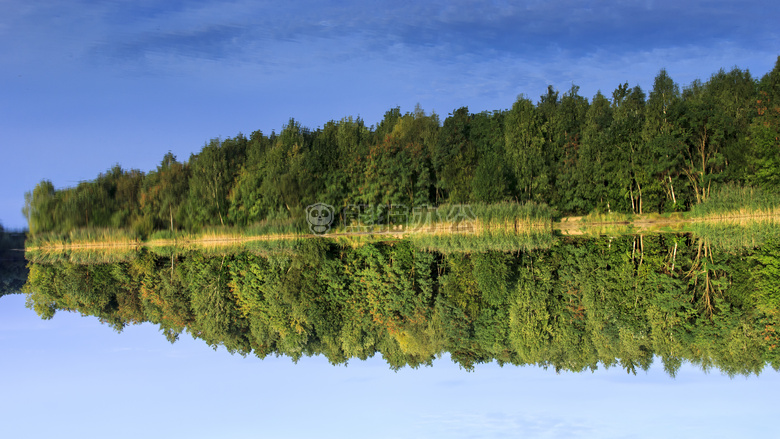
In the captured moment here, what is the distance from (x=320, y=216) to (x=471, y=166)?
12660 mm

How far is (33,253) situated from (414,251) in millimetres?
33801

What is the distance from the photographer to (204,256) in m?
34.8

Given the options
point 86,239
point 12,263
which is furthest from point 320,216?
point 12,263

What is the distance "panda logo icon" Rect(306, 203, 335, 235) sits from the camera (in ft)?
153

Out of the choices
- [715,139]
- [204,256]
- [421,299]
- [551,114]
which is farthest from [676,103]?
[204,256]

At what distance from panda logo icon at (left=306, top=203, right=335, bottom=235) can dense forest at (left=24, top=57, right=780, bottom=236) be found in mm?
704

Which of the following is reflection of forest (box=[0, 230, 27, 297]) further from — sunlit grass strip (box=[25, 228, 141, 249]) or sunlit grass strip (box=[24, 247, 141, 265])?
sunlit grass strip (box=[25, 228, 141, 249])

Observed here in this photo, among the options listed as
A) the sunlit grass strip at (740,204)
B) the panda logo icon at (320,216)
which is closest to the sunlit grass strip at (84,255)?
the panda logo icon at (320,216)

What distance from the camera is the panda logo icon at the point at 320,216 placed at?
4650 cm

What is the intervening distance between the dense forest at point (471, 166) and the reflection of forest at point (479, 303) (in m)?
14.1

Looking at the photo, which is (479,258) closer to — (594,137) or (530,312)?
(530,312)

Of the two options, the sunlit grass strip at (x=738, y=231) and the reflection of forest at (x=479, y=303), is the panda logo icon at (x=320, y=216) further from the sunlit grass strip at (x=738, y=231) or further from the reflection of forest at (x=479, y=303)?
the sunlit grass strip at (x=738, y=231)

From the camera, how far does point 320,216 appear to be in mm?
47594

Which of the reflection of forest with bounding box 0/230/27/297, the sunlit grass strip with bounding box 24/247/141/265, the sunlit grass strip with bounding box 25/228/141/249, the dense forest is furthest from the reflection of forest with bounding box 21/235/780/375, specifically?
the sunlit grass strip with bounding box 25/228/141/249
